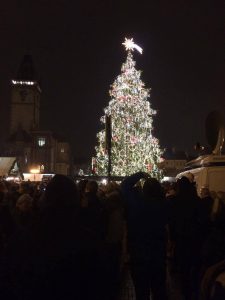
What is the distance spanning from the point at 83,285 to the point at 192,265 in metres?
6.07

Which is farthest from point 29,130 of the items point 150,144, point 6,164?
point 6,164

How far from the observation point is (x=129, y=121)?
48250 mm

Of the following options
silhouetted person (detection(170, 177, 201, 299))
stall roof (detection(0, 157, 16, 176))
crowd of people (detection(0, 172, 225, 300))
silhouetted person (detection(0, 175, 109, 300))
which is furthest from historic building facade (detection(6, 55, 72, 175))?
silhouetted person (detection(0, 175, 109, 300))

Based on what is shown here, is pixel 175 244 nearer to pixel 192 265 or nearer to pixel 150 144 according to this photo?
pixel 192 265

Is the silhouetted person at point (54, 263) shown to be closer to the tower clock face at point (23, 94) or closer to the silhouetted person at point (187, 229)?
the silhouetted person at point (187, 229)

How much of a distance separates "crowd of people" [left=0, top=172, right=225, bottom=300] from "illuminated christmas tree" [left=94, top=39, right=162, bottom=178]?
1339 inches

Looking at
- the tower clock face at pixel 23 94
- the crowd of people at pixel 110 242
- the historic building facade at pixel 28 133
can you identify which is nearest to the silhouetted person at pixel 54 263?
the crowd of people at pixel 110 242

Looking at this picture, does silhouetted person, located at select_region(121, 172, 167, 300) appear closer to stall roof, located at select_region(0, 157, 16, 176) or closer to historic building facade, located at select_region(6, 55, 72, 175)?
stall roof, located at select_region(0, 157, 16, 176)

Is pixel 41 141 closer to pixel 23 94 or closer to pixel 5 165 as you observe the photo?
pixel 23 94

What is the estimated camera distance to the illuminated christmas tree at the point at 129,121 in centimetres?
4794

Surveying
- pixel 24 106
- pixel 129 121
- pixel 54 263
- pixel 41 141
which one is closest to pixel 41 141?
pixel 41 141

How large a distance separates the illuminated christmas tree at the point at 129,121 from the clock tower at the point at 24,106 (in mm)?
73840

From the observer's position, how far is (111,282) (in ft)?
11.0

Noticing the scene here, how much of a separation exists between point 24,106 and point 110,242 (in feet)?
380
